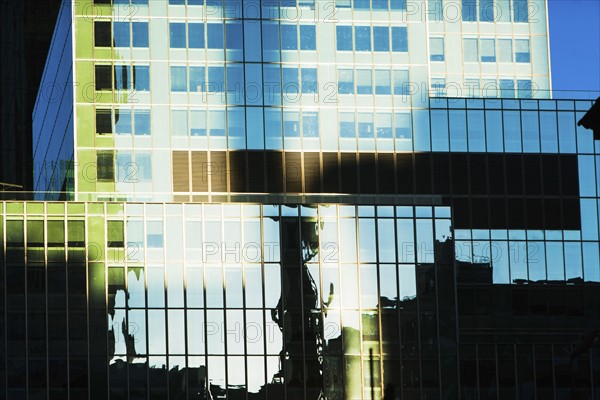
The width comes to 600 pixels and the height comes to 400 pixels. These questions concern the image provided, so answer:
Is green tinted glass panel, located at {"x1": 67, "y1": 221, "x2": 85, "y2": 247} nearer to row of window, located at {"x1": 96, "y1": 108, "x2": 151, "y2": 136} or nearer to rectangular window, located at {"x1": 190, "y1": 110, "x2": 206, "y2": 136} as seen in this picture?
row of window, located at {"x1": 96, "y1": 108, "x2": 151, "y2": 136}

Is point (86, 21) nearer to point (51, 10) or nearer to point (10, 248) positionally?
point (10, 248)

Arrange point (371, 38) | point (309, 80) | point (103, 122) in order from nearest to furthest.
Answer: point (103, 122) → point (309, 80) → point (371, 38)

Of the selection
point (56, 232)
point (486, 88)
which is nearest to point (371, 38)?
point (486, 88)

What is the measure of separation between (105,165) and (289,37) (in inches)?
600

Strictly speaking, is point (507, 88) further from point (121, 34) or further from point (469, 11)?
point (121, 34)

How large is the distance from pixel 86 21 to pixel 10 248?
18956mm

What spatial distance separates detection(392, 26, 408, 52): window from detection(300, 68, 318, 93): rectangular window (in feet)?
19.6

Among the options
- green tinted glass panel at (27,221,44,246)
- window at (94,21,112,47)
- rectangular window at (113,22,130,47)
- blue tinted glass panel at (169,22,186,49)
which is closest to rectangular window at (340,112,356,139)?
blue tinted glass panel at (169,22,186,49)

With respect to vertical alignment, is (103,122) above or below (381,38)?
below

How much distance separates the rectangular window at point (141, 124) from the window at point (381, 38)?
649 inches

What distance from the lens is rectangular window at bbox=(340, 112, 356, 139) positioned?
96500mm

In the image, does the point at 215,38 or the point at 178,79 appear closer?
the point at 178,79

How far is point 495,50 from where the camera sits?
344 feet

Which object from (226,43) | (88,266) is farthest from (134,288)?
(226,43)
